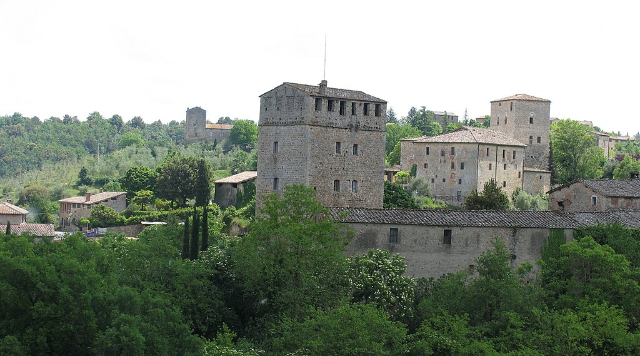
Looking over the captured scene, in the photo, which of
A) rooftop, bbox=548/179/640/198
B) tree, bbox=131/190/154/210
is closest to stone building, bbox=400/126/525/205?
tree, bbox=131/190/154/210

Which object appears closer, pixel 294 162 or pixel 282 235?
pixel 282 235

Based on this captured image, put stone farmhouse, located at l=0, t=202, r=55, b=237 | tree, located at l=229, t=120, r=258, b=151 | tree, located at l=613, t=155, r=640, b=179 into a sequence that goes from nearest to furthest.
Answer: stone farmhouse, located at l=0, t=202, r=55, b=237, tree, located at l=613, t=155, r=640, b=179, tree, located at l=229, t=120, r=258, b=151

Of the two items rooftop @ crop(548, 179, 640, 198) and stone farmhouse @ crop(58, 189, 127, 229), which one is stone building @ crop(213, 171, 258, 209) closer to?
stone farmhouse @ crop(58, 189, 127, 229)

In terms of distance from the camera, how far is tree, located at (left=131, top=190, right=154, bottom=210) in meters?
82.3

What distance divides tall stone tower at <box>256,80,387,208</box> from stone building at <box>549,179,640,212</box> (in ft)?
30.6

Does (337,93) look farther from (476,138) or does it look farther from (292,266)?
(476,138)

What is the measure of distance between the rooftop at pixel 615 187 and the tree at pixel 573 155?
3092cm

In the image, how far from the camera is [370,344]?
32781 mm

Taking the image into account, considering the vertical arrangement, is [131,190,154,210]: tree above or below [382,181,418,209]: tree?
below

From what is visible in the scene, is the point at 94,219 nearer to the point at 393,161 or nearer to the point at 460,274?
the point at 393,161

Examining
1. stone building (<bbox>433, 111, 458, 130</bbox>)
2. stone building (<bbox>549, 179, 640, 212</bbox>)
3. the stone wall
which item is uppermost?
stone building (<bbox>433, 111, 458, 130</bbox>)

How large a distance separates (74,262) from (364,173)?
Result: 17.5 m

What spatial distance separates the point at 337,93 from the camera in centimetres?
4756

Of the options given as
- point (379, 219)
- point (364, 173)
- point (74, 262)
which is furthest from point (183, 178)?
point (74, 262)
